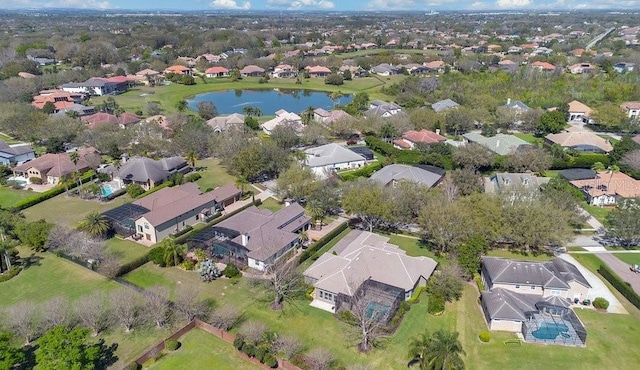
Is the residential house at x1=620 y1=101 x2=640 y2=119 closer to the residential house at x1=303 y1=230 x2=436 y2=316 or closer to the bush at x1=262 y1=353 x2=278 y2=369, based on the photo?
the residential house at x1=303 y1=230 x2=436 y2=316

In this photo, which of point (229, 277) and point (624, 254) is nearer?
point (229, 277)

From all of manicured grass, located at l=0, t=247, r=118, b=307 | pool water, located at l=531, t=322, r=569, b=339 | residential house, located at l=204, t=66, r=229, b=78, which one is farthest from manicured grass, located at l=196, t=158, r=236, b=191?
residential house, located at l=204, t=66, r=229, b=78

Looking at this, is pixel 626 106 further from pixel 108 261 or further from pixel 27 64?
pixel 27 64

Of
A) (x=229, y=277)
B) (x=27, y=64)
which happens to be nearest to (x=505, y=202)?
(x=229, y=277)

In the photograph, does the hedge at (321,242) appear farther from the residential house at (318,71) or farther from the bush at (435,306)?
the residential house at (318,71)

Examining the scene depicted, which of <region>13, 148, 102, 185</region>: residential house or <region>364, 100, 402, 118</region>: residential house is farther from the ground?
<region>364, 100, 402, 118</region>: residential house

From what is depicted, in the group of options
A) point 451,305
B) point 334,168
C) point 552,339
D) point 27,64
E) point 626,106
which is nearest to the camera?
point 552,339
